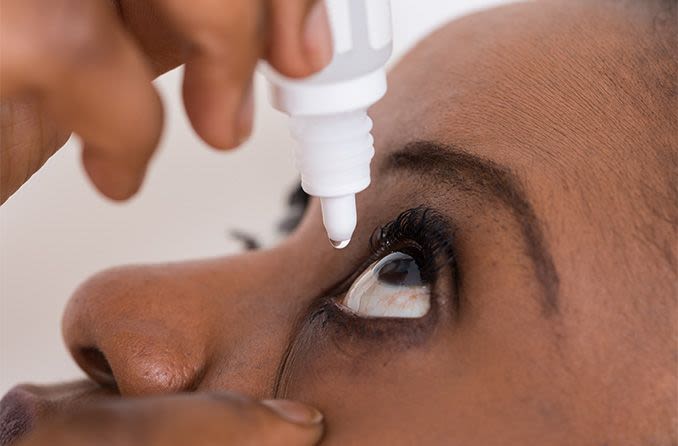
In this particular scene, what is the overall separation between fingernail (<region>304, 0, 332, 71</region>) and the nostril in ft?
1.08

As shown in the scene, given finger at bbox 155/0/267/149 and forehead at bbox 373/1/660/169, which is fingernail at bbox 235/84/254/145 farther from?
forehead at bbox 373/1/660/169

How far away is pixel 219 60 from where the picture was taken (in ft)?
1.23

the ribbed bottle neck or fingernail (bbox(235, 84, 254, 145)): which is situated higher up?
fingernail (bbox(235, 84, 254, 145))

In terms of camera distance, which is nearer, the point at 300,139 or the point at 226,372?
the point at 300,139

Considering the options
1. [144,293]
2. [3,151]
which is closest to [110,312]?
[144,293]

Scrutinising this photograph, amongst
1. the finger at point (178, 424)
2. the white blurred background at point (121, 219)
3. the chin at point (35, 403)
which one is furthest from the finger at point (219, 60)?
the white blurred background at point (121, 219)

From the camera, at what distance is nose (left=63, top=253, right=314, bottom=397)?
0.55 m

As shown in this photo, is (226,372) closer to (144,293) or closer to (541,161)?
(144,293)

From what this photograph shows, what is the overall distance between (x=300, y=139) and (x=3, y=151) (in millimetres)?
250

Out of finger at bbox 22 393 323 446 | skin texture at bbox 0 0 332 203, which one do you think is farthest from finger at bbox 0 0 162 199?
finger at bbox 22 393 323 446

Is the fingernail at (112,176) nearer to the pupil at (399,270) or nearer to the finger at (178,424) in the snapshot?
the finger at (178,424)

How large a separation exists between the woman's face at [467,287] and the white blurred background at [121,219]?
374 mm

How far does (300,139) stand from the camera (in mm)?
423

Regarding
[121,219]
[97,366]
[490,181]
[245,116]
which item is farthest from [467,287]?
[121,219]
